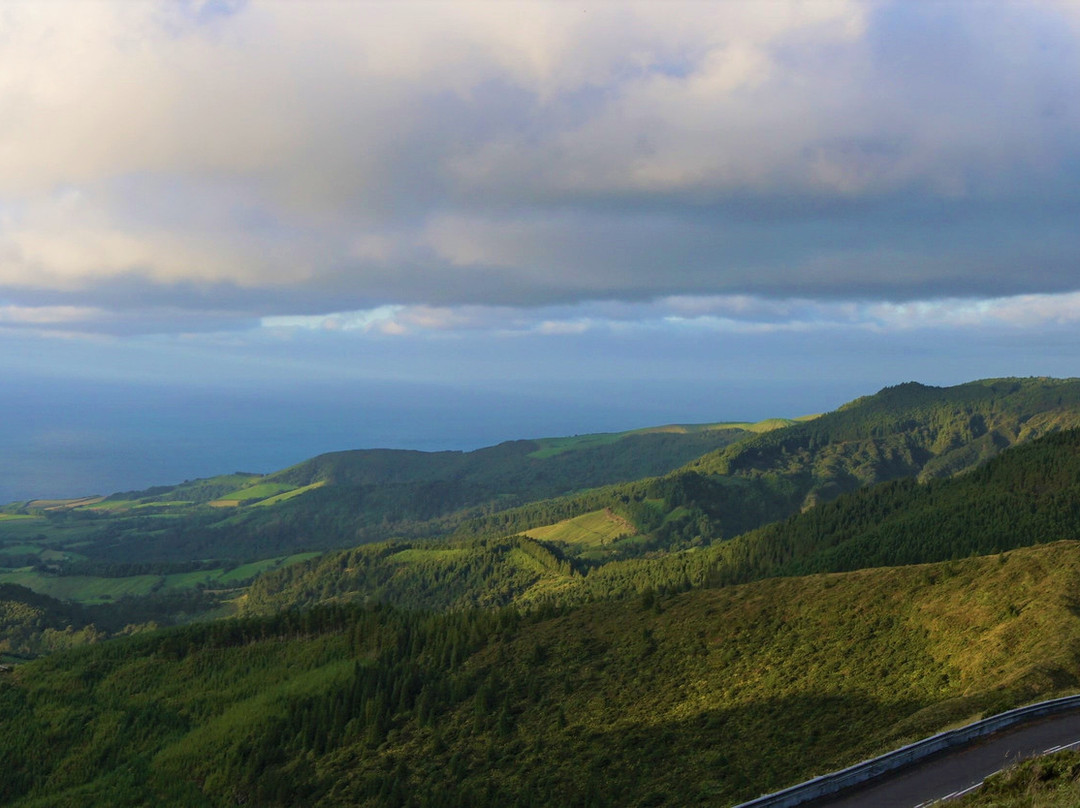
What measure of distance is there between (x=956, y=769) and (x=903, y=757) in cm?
286

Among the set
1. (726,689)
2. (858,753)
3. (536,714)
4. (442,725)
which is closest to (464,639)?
(442,725)

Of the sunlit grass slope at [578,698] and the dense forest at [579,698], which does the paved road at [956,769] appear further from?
the sunlit grass slope at [578,698]

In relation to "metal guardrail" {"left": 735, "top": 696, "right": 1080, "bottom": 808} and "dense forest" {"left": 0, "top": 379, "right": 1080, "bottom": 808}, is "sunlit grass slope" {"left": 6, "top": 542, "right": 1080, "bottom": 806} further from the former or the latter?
"metal guardrail" {"left": 735, "top": 696, "right": 1080, "bottom": 808}

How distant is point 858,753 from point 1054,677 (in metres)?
20.5

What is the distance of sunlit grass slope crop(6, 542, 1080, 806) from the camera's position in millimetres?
77562

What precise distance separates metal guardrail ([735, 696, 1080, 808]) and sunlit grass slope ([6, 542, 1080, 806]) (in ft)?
13.9

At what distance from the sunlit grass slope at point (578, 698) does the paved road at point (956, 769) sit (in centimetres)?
696

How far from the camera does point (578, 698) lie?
11406cm

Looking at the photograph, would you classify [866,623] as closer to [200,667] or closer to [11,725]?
[200,667]

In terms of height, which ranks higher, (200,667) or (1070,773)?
(1070,773)

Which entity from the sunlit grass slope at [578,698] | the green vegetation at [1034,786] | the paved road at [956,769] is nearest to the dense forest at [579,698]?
the sunlit grass slope at [578,698]

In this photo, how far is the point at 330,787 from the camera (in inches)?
4537

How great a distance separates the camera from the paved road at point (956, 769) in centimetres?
4612

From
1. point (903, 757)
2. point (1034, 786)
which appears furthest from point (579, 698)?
point (1034, 786)
